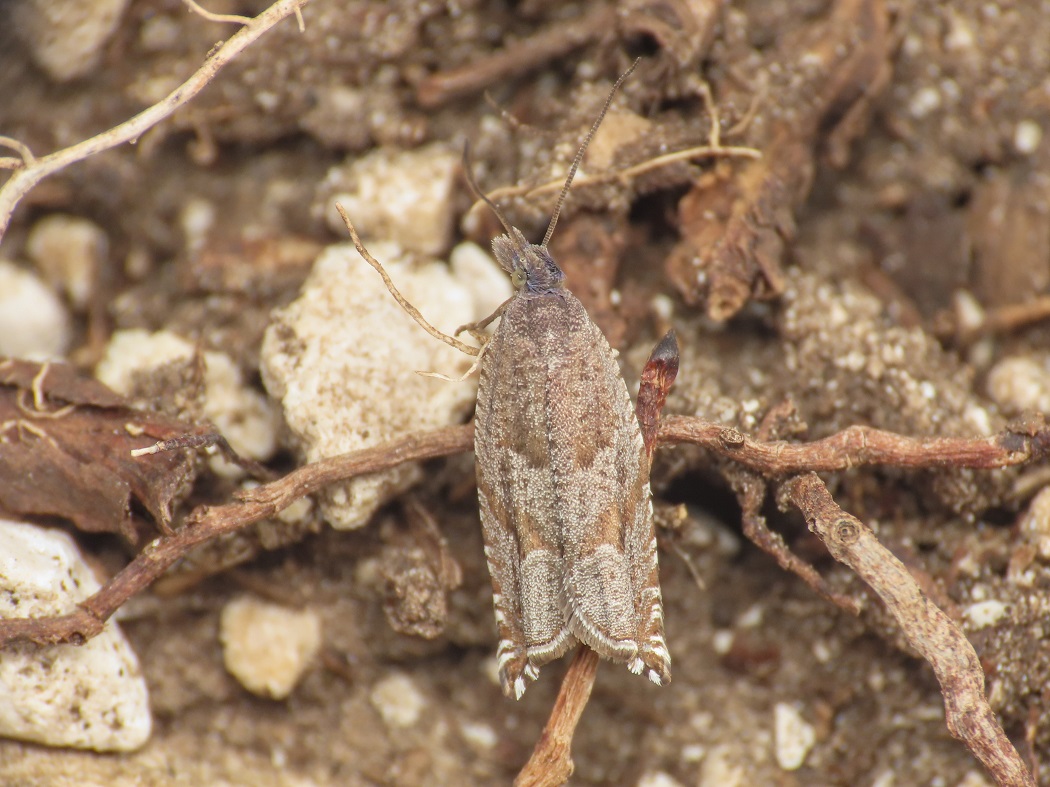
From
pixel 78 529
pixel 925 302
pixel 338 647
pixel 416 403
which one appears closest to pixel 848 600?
pixel 925 302

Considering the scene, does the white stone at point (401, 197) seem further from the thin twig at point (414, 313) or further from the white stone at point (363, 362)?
the thin twig at point (414, 313)

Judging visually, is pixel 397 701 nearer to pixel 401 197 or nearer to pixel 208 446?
pixel 208 446

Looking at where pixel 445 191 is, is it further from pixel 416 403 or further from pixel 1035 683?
pixel 1035 683

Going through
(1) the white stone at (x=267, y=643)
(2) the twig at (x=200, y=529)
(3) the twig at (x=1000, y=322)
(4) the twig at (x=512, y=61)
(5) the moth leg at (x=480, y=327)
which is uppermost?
(4) the twig at (x=512, y=61)

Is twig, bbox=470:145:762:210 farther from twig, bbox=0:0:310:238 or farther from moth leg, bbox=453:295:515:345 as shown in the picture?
twig, bbox=0:0:310:238

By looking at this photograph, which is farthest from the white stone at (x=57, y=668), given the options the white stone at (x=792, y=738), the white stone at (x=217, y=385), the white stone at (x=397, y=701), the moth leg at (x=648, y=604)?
the white stone at (x=792, y=738)

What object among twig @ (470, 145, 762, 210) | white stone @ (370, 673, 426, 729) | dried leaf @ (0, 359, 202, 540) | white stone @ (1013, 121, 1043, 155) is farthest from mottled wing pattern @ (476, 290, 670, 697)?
white stone @ (1013, 121, 1043, 155)
